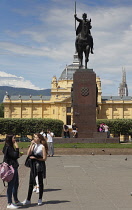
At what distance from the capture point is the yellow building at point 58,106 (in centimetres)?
11194

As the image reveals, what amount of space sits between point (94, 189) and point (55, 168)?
19.8 feet

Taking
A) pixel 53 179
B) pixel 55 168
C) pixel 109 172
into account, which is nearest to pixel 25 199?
pixel 53 179

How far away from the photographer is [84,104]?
28453 millimetres

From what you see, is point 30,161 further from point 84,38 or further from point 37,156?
point 84,38

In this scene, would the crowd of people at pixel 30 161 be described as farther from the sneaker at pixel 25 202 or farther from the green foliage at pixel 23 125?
the green foliage at pixel 23 125

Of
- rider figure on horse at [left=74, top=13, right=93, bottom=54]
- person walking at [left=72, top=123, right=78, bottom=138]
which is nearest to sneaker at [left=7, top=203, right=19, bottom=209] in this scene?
person walking at [left=72, top=123, right=78, bottom=138]

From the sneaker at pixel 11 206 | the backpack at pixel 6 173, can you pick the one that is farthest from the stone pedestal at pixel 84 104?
the sneaker at pixel 11 206

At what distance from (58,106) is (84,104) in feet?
277

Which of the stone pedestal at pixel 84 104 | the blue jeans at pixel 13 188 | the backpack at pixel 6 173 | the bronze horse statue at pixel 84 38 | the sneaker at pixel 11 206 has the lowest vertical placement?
the sneaker at pixel 11 206

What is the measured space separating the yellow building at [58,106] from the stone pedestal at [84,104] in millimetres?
81312

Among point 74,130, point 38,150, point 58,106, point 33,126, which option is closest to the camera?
point 38,150

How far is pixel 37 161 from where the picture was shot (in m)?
10.0

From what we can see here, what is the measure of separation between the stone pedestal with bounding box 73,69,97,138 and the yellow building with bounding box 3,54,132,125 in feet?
267

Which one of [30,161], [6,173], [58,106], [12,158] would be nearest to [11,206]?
[6,173]
